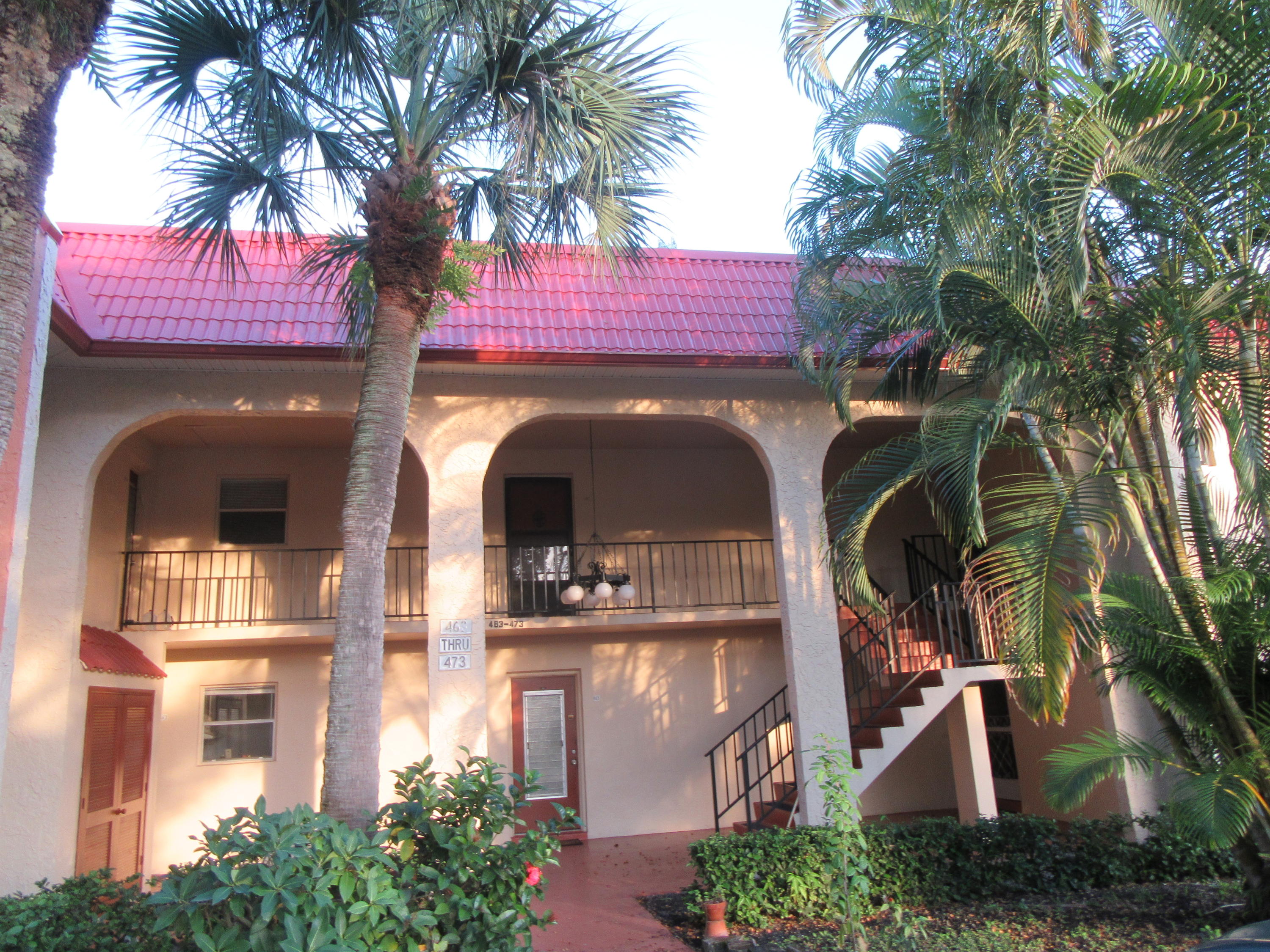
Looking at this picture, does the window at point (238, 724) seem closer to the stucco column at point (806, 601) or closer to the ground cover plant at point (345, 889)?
the ground cover plant at point (345, 889)

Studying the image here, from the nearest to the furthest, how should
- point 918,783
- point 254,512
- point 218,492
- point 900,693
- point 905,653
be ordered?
1. point 900,693
2. point 905,653
3. point 218,492
4. point 254,512
5. point 918,783

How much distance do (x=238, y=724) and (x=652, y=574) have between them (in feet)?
18.9

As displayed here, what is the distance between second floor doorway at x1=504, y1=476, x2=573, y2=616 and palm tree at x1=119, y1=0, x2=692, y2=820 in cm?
572

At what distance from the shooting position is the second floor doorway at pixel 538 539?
13.2m

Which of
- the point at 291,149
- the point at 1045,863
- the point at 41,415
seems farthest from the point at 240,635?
the point at 1045,863

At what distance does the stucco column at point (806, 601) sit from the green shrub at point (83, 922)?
18.3 feet

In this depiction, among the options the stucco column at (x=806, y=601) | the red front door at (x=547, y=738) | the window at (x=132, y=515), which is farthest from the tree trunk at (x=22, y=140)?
the red front door at (x=547, y=738)

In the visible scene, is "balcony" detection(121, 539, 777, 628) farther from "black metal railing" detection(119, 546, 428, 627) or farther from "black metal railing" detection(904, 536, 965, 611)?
"black metal railing" detection(904, 536, 965, 611)

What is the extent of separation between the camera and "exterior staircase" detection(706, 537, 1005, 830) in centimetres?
991

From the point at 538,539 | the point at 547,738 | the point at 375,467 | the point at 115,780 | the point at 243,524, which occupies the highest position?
the point at 243,524

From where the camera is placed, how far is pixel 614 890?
952 cm

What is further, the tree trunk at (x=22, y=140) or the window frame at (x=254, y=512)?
the window frame at (x=254, y=512)

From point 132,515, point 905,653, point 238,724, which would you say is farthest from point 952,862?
point 132,515

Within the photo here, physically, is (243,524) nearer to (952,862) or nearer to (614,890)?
(614,890)
